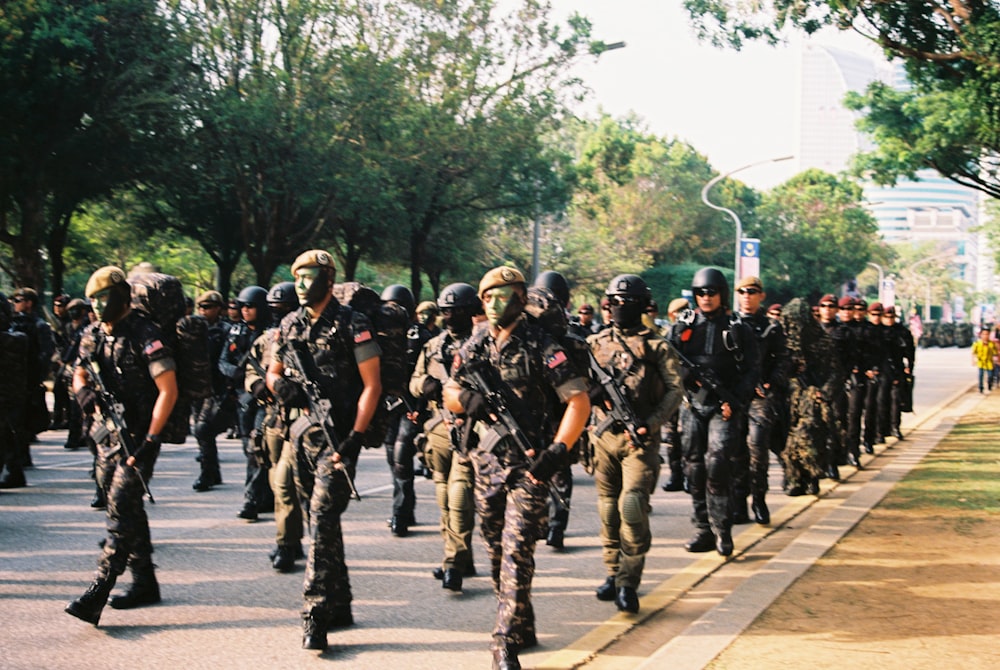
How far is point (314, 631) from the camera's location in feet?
17.9

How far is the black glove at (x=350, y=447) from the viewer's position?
5.58 m

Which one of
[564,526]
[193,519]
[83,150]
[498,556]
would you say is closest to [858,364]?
[564,526]

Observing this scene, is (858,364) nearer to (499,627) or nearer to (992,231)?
(499,627)

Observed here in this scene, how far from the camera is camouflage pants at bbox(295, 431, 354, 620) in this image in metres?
5.46

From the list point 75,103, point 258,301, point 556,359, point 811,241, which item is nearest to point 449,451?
point 556,359

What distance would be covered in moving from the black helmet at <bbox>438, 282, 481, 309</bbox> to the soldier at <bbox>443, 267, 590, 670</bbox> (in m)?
1.86

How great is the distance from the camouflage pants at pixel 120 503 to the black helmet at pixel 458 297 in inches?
82.6

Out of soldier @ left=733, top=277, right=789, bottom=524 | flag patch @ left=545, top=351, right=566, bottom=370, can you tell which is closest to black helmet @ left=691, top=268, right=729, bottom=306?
soldier @ left=733, top=277, right=789, bottom=524

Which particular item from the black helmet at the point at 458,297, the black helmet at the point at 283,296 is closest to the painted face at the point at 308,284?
the black helmet at the point at 458,297

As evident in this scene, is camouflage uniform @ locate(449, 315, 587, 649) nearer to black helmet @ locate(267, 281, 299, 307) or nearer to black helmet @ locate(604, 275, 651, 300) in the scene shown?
black helmet @ locate(604, 275, 651, 300)

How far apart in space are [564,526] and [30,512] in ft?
14.8

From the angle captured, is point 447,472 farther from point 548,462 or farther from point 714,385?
point 548,462

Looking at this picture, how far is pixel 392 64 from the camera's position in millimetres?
27141

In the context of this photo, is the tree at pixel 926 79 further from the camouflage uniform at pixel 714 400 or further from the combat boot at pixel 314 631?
the combat boot at pixel 314 631
